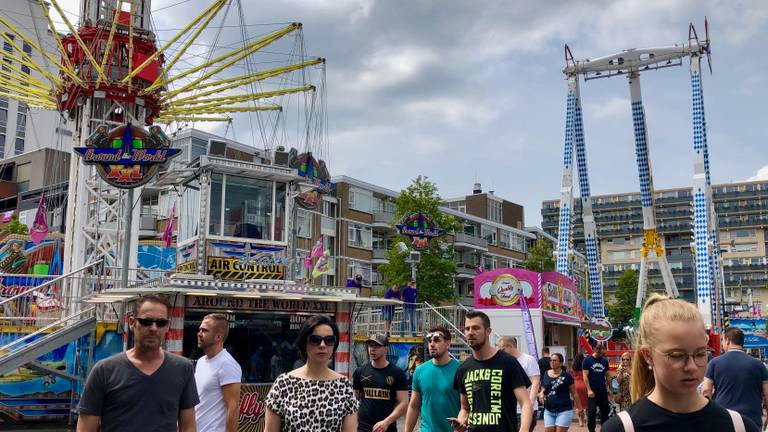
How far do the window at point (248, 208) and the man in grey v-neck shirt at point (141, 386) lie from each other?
17.7m

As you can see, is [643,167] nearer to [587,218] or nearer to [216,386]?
[587,218]

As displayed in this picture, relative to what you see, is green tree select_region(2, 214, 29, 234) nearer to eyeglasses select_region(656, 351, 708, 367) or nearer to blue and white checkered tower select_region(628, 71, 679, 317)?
blue and white checkered tower select_region(628, 71, 679, 317)

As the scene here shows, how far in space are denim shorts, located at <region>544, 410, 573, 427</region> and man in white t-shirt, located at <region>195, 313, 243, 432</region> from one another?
697 centimetres

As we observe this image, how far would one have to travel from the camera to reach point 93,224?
27328 millimetres

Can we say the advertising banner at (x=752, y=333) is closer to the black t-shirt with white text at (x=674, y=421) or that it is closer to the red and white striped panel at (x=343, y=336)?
the red and white striped panel at (x=343, y=336)

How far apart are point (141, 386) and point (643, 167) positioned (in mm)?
46949

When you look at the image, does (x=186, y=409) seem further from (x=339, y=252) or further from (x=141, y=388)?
(x=339, y=252)

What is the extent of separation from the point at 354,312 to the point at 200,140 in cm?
3191

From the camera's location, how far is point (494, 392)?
679cm

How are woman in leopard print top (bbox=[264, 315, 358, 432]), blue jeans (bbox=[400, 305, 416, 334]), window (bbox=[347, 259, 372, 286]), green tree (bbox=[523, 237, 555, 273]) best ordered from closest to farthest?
1. woman in leopard print top (bbox=[264, 315, 358, 432])
2. blue jeans (bbox=[400, 305, 416, 334])
3. window (bbox=[347, 259, 372, 286])
4. green tree (bbox=[523, 237, 555, 273])

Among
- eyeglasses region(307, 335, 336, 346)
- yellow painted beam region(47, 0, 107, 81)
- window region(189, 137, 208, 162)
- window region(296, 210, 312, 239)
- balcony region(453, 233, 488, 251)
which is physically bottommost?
eyeglasses region(307, 335, 336, 346)

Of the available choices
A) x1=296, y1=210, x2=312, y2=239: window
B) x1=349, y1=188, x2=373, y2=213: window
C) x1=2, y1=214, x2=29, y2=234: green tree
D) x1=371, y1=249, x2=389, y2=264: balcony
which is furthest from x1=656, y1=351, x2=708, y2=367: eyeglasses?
x1=371, y1=249, x2=389, y2=264: balcony

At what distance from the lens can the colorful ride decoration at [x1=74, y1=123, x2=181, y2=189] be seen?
18.8 meters

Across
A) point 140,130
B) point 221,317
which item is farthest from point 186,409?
point 140,130
